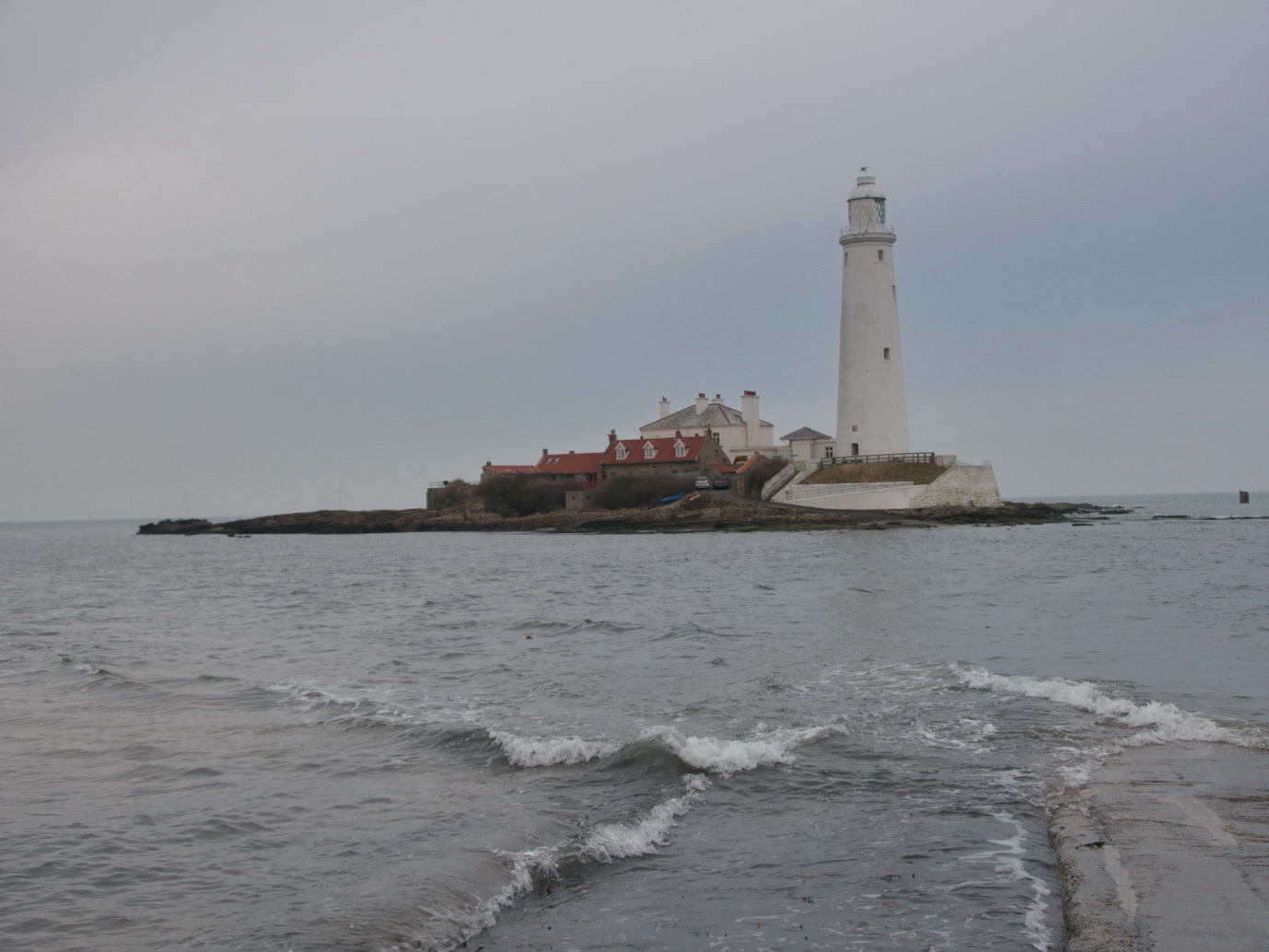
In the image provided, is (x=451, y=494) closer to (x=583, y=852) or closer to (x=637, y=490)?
(x=637, y=490)

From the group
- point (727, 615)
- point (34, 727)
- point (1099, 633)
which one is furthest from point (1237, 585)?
point (34, 727)

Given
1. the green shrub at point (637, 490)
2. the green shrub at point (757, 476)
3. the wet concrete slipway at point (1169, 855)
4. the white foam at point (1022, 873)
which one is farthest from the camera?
the green shrub at point (637, 490)

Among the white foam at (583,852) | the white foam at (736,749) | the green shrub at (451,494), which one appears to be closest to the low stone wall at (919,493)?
the green shrub at (451,494)

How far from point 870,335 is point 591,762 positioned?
46539mm

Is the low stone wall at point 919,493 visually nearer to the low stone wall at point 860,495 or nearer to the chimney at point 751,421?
the low stone wall at point 860,495

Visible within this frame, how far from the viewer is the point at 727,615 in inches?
824

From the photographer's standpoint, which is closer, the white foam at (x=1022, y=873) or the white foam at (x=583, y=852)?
the white foam at (x=1022, y=873)

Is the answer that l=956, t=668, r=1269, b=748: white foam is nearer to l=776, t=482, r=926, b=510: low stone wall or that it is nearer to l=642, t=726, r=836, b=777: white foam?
l=642, t=726, r=836, b=777: white foam

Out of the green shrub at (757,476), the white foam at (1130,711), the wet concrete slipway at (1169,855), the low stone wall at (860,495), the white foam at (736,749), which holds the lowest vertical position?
the white foam at (736,749)

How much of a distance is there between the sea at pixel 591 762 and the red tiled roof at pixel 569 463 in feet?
166

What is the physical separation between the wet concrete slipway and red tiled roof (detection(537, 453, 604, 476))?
65.6 meters

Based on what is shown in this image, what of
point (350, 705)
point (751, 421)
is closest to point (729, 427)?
point (751, 421)

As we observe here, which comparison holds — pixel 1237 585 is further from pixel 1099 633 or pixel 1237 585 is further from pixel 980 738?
pixel 980 738

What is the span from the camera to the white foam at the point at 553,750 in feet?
32.6
